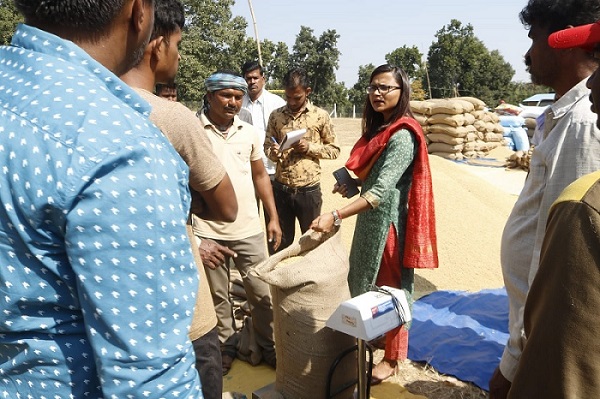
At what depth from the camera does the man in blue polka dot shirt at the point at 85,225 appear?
2.40 feet

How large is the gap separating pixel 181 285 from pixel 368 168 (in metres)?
2.12

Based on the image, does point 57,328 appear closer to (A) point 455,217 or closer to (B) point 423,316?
(B) point 423,316

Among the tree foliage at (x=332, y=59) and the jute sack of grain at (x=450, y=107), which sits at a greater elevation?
the tree foliage at (x=332, y=59)

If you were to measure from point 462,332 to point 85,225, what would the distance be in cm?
336

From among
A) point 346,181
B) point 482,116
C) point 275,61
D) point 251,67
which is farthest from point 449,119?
point 275,61

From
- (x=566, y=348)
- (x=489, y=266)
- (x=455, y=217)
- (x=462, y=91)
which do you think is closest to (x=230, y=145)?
(x=566, y=348)

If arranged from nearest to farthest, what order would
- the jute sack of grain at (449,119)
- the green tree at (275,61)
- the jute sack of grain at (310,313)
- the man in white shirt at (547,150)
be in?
the man in white shirt at (547,150)
the jute sack of grain at (310,313)
the jute sack of grain at (449,119)
the green tree at (275,61)

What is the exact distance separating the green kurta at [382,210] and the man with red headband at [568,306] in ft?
5.93

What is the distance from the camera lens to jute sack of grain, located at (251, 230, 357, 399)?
2.34 m

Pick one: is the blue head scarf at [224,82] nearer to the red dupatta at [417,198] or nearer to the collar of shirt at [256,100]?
the red dupatta at [417,198]

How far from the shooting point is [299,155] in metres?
4.09

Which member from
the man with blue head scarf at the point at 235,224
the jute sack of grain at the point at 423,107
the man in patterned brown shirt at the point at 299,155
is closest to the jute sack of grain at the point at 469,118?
the jute sack of grain at the point at 423,107

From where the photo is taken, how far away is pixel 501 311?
3826 millimetres

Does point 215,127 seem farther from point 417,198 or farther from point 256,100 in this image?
point 256,100
